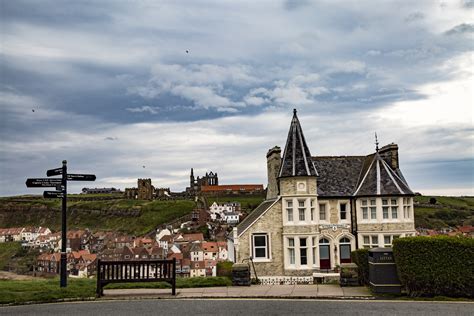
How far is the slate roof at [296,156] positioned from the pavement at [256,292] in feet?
35.1

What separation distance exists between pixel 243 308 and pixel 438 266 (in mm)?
5880

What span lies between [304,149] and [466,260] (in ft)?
46.2

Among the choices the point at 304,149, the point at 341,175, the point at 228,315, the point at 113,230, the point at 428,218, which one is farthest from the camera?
the point at 113,230

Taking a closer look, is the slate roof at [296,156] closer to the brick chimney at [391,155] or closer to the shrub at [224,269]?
the brick chimney at [391,155]

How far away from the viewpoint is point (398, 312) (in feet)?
37.8

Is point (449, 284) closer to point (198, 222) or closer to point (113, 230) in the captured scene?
point (198, 222)

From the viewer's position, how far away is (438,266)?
13766mm

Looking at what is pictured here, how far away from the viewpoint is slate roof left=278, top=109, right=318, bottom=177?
1035 inches

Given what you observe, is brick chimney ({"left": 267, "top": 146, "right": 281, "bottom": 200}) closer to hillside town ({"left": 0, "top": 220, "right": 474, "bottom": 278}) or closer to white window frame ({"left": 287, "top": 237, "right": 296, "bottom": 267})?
white window frame ({"left": 287, "top": 237, "right": 296, "bottom": 267})

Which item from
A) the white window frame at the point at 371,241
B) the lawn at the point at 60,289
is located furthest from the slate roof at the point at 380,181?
the lawn at the point at 60,289

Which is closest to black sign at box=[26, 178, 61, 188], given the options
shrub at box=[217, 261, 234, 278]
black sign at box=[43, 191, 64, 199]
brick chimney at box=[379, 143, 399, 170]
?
black sign at box=[43, 191, 64, 199]

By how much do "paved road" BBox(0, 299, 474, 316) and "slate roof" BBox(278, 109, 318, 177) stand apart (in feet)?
43.8

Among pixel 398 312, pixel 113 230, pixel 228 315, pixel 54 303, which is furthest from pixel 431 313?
pixel 113 230

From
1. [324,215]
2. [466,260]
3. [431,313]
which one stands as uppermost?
[324,215]
